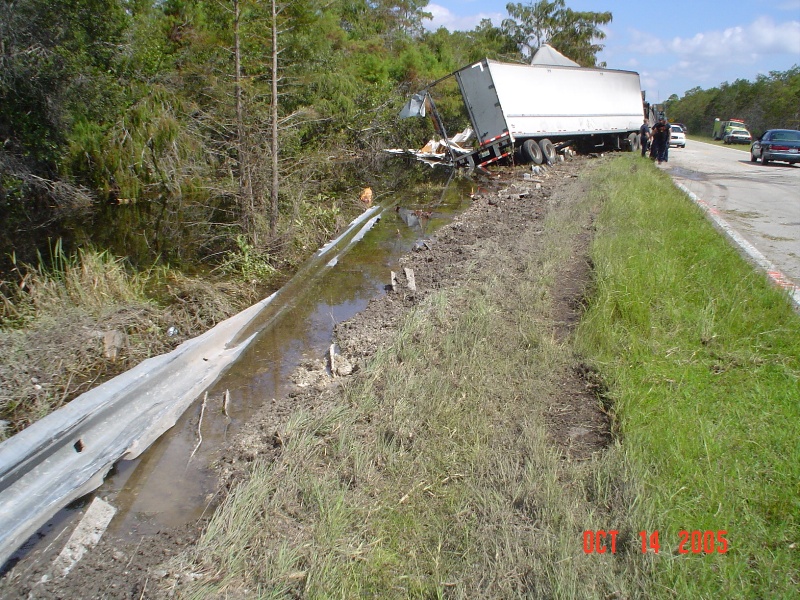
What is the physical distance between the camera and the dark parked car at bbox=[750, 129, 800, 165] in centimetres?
2544

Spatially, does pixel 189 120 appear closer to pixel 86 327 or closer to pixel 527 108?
pixel 86 327

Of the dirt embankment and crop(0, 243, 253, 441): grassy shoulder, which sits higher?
crop(0, 243, 253, 441): grassy shoulder

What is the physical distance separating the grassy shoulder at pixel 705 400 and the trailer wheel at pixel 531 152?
1452 cm

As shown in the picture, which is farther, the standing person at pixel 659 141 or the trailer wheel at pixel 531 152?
the standing person at pixel 659 141

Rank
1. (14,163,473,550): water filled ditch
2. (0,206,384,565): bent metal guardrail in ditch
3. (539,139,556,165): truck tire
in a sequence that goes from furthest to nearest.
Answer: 1. (539,139,556,165): truck tire
2. (14,163,473,550): water filled ditch
3. (0,206,384,565): bent metal guardrail in ditch

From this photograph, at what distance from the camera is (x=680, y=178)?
19562 millimetres

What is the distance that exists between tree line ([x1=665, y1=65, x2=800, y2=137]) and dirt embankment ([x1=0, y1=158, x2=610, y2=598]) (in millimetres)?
56260

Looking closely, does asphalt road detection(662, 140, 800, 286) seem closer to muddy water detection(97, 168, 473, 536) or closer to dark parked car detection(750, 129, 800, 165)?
dark parked car detection(750, 129, 800, 165)

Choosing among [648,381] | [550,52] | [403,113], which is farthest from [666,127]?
[648,381]

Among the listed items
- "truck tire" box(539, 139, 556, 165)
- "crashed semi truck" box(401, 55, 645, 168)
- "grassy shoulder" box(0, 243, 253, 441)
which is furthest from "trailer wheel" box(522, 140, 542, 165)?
"grassy shoulder" box(0, 243, 253, 441)

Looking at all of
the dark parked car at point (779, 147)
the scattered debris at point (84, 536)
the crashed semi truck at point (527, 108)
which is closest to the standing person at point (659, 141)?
the crashed semi truck at point (527, 108)

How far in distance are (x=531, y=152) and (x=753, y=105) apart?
58.3 m

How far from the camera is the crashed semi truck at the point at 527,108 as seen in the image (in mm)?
20859

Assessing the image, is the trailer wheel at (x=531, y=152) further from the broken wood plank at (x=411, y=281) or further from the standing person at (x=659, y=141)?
the broken wood plank at (x=411, y=281)
